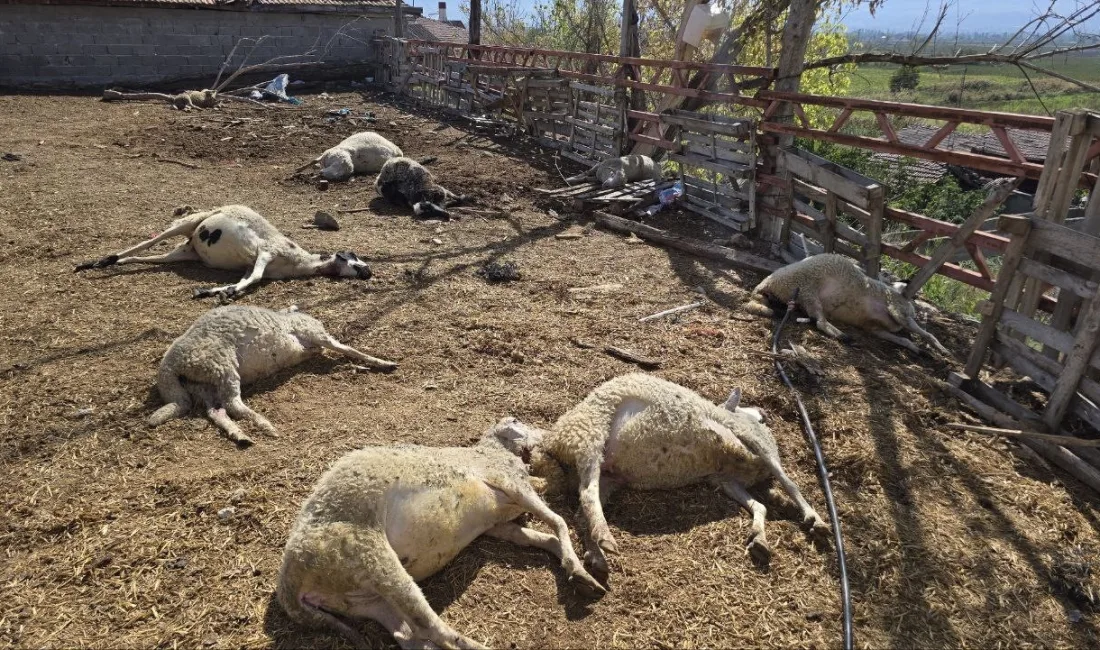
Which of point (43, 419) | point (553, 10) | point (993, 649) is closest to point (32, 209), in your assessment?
point (43, 419)

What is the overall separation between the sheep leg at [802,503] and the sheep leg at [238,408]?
10.4ft

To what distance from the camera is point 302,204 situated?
9977mm

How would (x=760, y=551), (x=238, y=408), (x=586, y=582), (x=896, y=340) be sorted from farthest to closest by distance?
(x=896, y=340) → (x=238, y=408) → (x=760, y=551) → (x=586, y=582)

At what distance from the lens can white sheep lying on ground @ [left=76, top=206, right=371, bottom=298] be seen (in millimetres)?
6797

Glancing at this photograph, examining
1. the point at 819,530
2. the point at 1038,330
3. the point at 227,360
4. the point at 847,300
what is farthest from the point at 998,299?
the point at 227,360

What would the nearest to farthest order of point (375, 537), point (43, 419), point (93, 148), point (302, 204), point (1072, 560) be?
point (375, 537), point (1072, 560), point (43, 419), point (302, 204), point (93, 148)

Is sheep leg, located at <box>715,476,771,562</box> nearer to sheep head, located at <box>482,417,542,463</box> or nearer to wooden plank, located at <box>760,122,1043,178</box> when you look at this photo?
sheep head, located at <box>482,417,542,463</box>

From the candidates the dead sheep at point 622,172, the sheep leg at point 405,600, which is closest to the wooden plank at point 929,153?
the dead sheep at point 622,172

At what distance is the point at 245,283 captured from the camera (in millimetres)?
6512

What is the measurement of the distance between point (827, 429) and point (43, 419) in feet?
17.5

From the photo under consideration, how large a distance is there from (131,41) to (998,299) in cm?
2269

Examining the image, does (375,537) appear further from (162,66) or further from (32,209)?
(162,66)

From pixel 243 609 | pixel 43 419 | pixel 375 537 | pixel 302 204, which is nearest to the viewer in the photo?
pixel 375 537

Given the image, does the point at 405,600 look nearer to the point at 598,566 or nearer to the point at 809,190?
the point at 598,566
